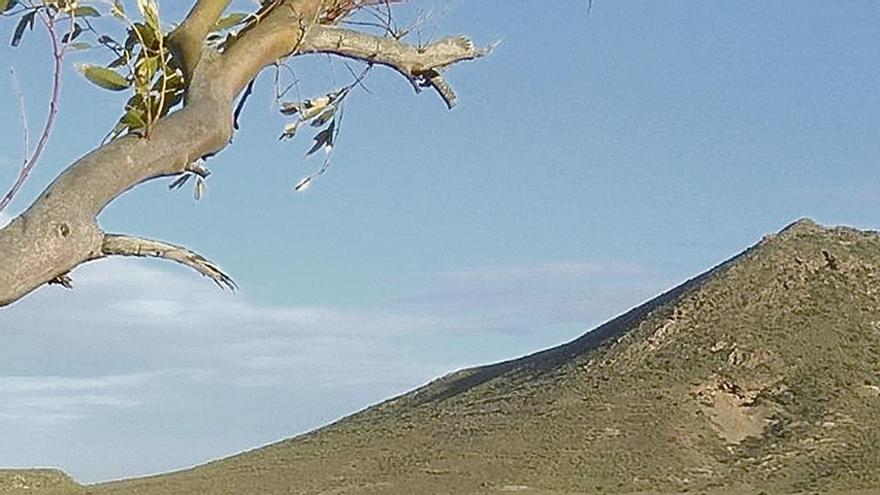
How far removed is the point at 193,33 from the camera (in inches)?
147

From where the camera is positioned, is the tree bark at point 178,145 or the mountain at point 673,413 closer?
the tree bark at point 178,145

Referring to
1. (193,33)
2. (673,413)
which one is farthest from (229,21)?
(673,413)

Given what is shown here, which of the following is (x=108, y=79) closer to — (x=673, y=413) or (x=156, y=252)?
(x=156, y=252)

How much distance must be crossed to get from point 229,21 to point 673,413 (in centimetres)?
6316

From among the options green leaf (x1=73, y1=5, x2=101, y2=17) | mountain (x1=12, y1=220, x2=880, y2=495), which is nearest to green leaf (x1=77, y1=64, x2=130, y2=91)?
green leaf (x1=73, y1=5, x2=101, y2=17)

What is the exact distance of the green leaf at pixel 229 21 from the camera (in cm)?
383

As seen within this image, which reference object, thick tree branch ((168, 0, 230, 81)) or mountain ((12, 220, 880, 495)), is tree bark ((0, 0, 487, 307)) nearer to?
thick tree branch ((168, 0, 230, 81))

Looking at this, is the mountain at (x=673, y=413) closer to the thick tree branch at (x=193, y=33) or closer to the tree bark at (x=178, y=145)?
the tree bark at (x=178, y=145)

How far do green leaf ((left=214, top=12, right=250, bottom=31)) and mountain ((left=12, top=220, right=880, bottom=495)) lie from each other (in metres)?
49.7

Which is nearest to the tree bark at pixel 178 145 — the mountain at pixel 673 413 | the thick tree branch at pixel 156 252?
the thick tree branch at pixel 156 252

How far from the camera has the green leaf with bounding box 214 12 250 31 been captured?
3.83m

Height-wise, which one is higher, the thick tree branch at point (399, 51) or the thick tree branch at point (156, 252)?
the thick tree branch at point (399, 51)

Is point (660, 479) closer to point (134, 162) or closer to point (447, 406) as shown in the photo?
point (447, 406)

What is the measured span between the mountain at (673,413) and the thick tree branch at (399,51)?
49.0 m
